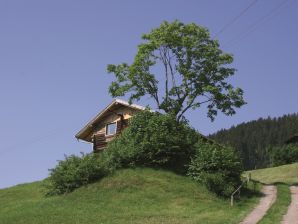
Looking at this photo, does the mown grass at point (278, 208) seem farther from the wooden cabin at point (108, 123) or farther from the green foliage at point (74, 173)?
the wooden cabin at point (108, 123)

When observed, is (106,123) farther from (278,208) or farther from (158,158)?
(278,208)

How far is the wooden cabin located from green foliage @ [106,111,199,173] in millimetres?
9311

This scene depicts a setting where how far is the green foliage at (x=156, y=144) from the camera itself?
130 feet

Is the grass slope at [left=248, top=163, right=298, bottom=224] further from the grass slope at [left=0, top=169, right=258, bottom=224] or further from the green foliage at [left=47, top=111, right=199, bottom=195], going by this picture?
the green foliage at [left=47, top=111, right=199, bottom=195]

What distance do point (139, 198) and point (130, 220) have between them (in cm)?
498

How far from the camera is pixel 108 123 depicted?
54.0m

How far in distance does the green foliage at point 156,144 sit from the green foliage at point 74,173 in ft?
8.32

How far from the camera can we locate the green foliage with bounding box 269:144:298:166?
3107 inches

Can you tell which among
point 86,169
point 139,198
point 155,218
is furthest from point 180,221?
point 86,169

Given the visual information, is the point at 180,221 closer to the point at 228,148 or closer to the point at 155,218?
the point at 155,218

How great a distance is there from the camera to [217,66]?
4762 cm

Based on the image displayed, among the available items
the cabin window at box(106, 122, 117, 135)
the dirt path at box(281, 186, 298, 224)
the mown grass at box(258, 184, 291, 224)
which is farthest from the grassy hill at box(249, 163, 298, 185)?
Answer: the cabin window at box(106, 122, 117, 135)

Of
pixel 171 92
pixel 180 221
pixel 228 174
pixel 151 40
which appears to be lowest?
pixel 180 221

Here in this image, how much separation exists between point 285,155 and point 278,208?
168ft
